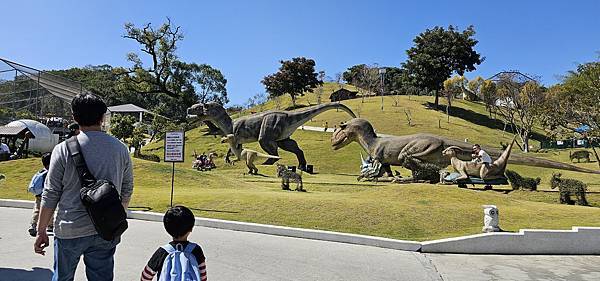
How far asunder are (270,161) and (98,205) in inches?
814

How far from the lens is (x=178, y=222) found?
359cm

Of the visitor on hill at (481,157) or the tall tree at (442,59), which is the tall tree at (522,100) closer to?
the tall tree at (442,59)

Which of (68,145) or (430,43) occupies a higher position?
(430,43)

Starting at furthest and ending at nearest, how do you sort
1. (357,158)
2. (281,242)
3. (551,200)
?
(357,158) < (551,200) < (281,242)

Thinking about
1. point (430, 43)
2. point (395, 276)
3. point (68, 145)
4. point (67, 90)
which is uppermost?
point (430, 43)

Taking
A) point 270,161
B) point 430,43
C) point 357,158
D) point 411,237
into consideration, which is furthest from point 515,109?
point 411,237

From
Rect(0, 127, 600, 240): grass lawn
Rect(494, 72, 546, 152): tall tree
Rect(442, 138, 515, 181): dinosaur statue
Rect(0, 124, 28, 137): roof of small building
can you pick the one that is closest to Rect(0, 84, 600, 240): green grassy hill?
Rect(0, 127, 600, 240): grass lawn

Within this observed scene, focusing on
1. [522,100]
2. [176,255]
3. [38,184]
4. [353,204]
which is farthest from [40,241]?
[522,100]

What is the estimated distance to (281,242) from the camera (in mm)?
8875

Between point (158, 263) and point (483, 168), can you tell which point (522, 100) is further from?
point (158, 263)

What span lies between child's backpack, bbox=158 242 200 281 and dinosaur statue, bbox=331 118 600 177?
16149 mm

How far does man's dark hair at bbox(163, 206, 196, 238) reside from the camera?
11.8ft

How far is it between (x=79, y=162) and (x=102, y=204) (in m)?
0.39

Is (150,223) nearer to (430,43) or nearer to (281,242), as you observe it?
(281,242)
